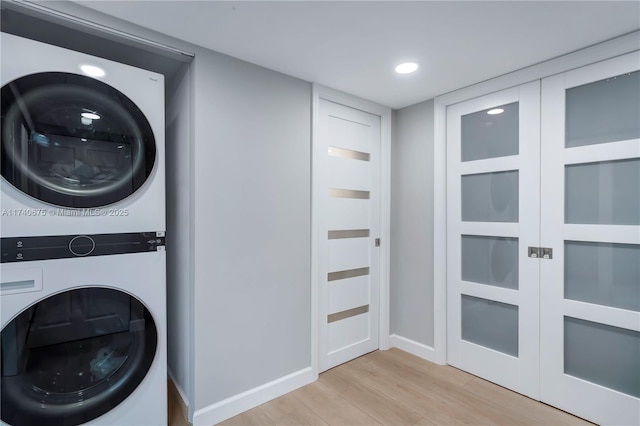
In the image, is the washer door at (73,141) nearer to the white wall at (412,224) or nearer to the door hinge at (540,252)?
the white wall at (412,224)

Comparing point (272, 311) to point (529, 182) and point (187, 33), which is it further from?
point (529, 182)

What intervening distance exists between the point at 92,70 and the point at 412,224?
2.53m

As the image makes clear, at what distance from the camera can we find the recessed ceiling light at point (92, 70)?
1.53 metres

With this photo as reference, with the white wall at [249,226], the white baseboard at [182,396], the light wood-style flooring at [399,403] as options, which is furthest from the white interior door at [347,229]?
the white baseboard at [182,396]

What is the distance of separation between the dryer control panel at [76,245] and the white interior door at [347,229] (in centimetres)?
120

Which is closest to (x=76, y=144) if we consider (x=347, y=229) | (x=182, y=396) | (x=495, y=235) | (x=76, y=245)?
(x=76, y=245)

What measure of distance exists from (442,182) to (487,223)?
1.61 ft

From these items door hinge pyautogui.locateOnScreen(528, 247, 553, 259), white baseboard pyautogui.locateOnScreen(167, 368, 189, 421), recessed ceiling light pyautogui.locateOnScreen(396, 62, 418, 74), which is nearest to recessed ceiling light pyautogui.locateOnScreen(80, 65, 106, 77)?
recessed ceiling light pyautogui.locateOnScreen(396, 62, 418, 74)

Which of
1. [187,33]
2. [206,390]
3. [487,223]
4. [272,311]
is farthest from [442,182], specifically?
[206,390]

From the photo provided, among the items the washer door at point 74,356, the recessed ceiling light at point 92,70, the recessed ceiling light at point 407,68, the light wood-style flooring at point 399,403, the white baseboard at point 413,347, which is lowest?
the light wood-style flooring at point 399,403

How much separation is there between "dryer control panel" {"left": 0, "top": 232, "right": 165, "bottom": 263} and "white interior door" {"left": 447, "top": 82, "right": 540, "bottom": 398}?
2.25 m

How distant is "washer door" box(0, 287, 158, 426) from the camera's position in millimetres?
1379

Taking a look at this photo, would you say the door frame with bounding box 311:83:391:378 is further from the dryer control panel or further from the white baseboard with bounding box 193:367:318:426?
the dryer control panel

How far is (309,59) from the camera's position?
6.68ft
